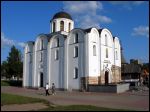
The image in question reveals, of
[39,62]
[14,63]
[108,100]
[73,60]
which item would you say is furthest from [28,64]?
[108,100]

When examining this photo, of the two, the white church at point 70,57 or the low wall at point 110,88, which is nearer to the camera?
the low wall at point 110,88

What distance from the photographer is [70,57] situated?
42.3 meters

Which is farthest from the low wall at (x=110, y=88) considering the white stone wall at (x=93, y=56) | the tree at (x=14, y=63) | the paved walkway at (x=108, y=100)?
the tree at (x=14, y=63)

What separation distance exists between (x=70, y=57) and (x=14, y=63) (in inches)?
952

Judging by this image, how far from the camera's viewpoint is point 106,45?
4391cm

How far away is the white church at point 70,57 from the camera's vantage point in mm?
40312

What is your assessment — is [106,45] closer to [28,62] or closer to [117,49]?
[117,49]

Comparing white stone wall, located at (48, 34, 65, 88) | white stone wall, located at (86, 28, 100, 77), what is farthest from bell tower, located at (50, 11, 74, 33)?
white stone wall, located at (86, 28, 100, 77)

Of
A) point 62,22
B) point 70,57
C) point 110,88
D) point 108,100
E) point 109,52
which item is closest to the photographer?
point 108,100

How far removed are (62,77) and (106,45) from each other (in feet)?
27.7

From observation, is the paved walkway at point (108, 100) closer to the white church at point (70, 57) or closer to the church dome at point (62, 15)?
the white church at point (70, 57)

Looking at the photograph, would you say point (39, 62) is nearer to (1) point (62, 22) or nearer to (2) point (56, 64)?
(2) point (56, 64)

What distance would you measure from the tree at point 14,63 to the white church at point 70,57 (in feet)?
40.5

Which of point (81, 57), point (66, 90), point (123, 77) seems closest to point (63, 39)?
point (81, 57)
